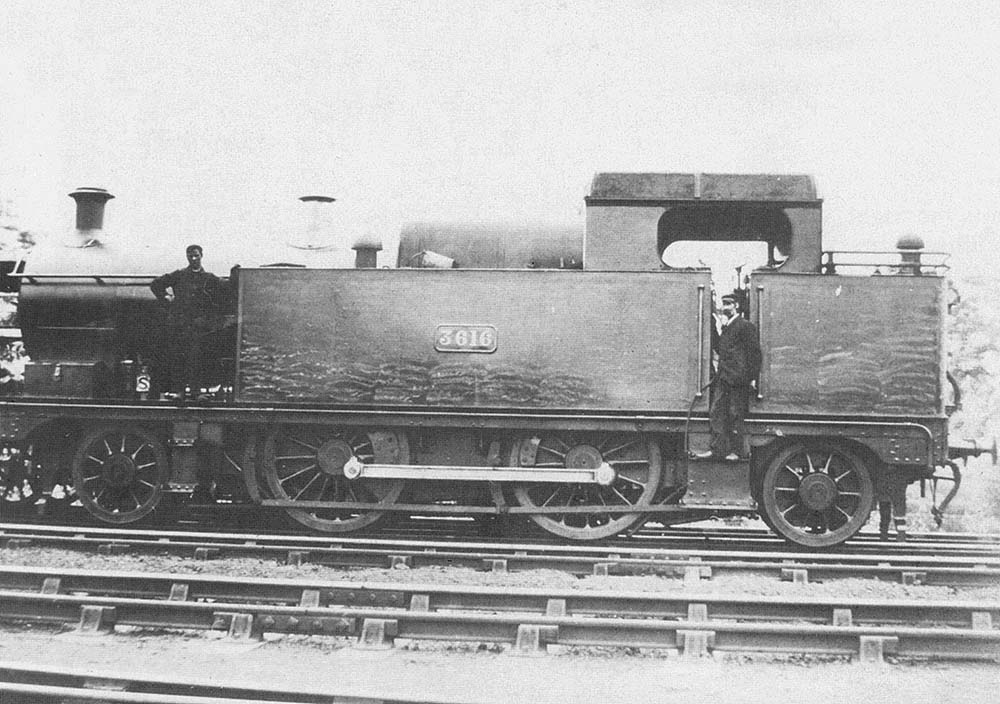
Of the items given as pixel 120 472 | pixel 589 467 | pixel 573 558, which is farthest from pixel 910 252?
pixel 120 472

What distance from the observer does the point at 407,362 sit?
722cm

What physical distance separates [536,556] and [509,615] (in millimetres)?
1457

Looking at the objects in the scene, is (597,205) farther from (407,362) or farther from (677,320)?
(407,362)

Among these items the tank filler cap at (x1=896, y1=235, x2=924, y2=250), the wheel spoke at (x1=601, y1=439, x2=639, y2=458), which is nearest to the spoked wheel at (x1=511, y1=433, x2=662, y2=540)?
the wheel spoke at (x1=601, y1=439, x2=639, y2=458)

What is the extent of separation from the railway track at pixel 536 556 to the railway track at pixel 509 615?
3.15 ft

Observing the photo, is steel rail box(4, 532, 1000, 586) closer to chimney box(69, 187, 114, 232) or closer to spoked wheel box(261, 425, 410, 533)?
spoked wheel box(261, 425, 410, 533)

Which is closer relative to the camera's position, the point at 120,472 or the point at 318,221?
the point at 120,472

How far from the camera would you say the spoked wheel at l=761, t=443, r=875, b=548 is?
22.5ft

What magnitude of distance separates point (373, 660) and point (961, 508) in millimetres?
9245

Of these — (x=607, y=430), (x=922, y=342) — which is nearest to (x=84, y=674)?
(x=607, y=430)

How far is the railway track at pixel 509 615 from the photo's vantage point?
4617mm

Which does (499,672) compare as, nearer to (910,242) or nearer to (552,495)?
(552,495)

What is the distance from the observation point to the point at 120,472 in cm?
757

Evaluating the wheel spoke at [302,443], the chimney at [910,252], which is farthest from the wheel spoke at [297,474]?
the chimney at [910,252]
